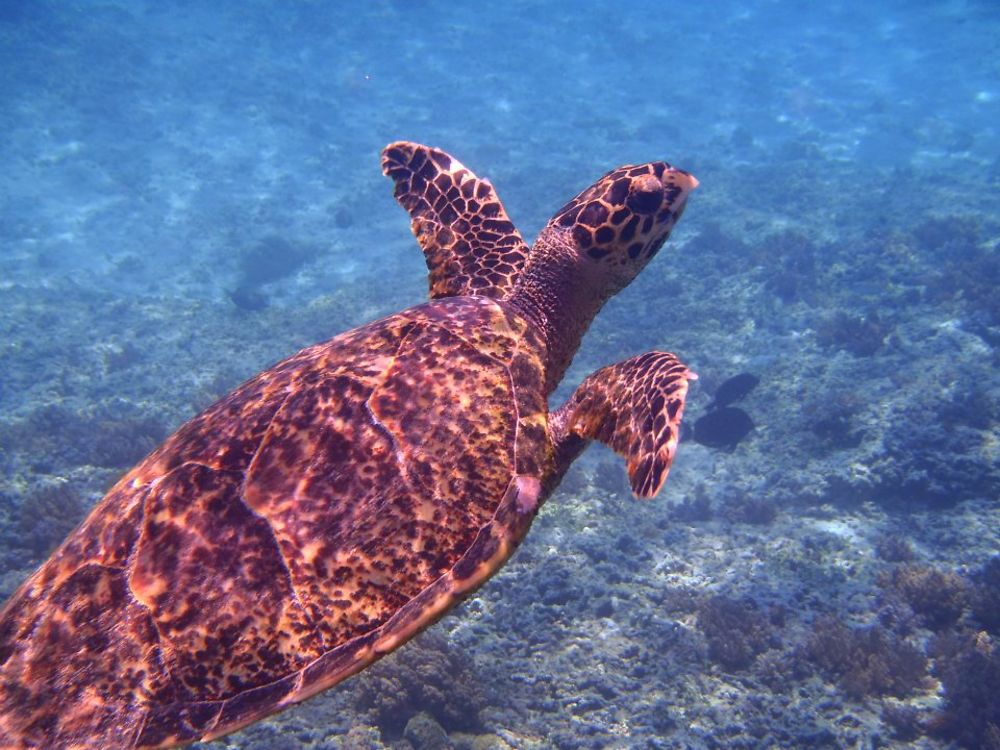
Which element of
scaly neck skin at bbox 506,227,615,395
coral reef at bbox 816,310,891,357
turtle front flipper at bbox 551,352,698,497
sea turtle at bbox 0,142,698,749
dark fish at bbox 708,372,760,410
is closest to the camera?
sea turtle at bbox 0,142,698,749

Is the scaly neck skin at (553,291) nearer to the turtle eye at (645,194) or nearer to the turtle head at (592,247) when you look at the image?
the turtle head at (592,247)

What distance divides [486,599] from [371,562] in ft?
18.7

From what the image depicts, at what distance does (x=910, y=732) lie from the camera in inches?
247

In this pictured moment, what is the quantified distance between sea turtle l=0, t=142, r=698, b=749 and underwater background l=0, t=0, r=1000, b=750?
3.88 m

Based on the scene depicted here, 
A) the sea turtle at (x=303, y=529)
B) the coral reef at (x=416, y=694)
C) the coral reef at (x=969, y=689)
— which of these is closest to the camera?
the sea turtle at (x=303, y=529)

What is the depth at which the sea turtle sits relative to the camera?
221cm

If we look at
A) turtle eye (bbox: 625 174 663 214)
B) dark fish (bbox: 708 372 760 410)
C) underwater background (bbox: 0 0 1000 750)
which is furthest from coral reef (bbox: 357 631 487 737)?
dark fish (bbox: 708 372 760 410)

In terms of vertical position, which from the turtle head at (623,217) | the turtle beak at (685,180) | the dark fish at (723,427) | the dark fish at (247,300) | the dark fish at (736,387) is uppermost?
the dark fish at (247,300)

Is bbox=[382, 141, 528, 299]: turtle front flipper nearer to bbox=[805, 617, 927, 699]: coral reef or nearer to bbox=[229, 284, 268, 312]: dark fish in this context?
bbox=[805, 617, 927, 699]: coral reef

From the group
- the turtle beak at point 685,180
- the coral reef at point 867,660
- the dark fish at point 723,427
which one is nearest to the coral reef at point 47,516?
the turtle beak at point 685,180

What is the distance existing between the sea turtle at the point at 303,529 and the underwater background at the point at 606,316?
3.88m

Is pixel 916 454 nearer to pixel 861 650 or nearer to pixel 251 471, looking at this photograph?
pixel 861 650

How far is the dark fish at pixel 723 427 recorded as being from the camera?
9.74 metres

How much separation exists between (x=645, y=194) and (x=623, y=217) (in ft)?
0.61
